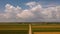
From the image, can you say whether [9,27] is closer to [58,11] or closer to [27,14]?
[27,14]

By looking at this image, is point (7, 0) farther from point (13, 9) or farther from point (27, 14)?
point (27, 14)

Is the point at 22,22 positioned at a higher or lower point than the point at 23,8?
lower

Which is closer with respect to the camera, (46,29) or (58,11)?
(46,29)

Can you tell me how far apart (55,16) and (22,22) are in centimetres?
41

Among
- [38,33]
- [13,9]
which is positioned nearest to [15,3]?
[13,9]

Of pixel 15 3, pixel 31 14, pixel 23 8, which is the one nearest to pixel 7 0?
pixel 15 3

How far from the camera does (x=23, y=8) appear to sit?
5.18 feet

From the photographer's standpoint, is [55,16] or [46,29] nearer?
[46,29]

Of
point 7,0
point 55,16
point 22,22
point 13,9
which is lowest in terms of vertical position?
point 22,22

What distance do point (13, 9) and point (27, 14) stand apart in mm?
177

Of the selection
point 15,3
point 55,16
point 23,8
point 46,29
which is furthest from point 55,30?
point 15,3

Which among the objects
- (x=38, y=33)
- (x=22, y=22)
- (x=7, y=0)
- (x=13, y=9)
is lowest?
(x=38, y=33)

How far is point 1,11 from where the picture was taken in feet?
5.17

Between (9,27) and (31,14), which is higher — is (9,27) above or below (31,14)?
below
